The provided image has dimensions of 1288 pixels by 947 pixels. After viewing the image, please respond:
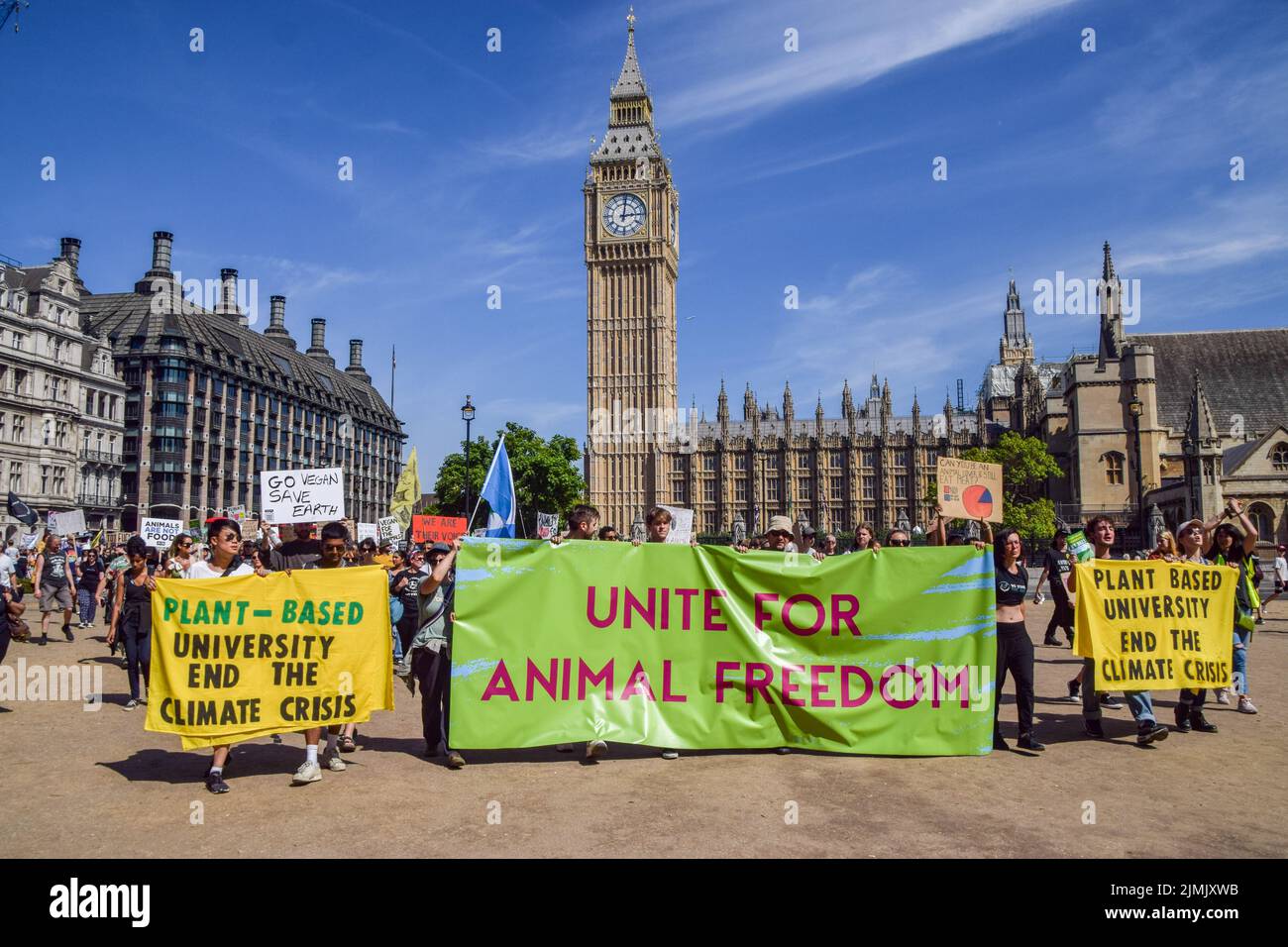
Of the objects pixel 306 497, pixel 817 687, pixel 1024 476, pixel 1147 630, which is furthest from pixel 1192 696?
pixel 1024 476

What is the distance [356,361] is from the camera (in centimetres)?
10862

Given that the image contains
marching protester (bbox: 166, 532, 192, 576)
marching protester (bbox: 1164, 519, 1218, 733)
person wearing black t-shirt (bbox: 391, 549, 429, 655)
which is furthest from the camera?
marching protester (bbox: 166, 532, 192, 576)

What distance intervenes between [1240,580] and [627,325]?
85.1 metres

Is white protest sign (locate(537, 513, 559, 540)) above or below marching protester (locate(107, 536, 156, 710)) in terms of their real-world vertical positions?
above

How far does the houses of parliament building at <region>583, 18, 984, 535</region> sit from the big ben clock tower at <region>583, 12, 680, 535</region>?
0.35 ft

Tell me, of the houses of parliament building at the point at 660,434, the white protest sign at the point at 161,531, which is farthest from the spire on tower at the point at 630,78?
the white protest sign at the point at 161,531

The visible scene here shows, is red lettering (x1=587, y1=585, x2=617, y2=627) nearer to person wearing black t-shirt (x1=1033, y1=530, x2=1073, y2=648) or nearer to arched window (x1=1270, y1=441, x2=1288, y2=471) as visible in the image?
person wearing black t-shirt (x1=1033, y1=530, x2=1073, y2=648)

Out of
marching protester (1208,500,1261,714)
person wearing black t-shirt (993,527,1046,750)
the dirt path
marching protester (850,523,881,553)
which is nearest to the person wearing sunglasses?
the dirt path

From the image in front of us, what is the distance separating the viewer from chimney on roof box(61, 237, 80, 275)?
213ft

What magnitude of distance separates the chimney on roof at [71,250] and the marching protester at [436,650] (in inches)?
2798

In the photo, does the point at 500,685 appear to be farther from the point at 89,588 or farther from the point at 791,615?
the point at 89,588

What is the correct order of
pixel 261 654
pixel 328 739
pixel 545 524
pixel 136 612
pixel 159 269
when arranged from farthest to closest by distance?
pixel 159 269, pixel 545 524, pixel 136 612, pixel 328 739, pixel 261 654
